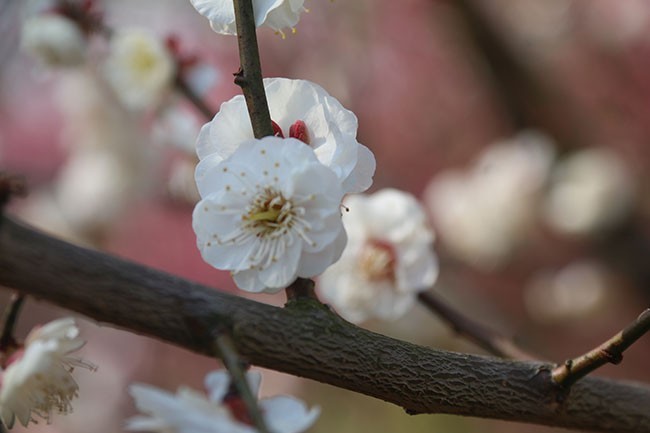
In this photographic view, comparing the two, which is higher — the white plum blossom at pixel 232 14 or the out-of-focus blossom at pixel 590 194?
the out-of-focus blossom at pixel 590 194

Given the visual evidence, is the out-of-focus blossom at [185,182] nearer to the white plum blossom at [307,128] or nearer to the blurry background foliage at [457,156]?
the blurry background foliage at [457,156]

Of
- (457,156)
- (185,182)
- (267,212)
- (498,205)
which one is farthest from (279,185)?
(457,156)

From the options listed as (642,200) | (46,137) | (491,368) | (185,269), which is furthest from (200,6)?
(46,137)

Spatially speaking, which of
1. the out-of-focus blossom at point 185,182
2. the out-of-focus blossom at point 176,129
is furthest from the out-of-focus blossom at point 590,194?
the out-of-focus blossom at point 176,129

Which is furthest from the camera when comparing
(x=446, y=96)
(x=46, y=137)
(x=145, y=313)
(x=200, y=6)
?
(x=46, y=137)

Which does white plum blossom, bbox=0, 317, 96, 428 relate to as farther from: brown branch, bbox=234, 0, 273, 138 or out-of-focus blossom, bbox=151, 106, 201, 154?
out-of-focus blossom, bbox=151, 106, 201, 154

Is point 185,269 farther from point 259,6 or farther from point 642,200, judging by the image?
point 259,6
